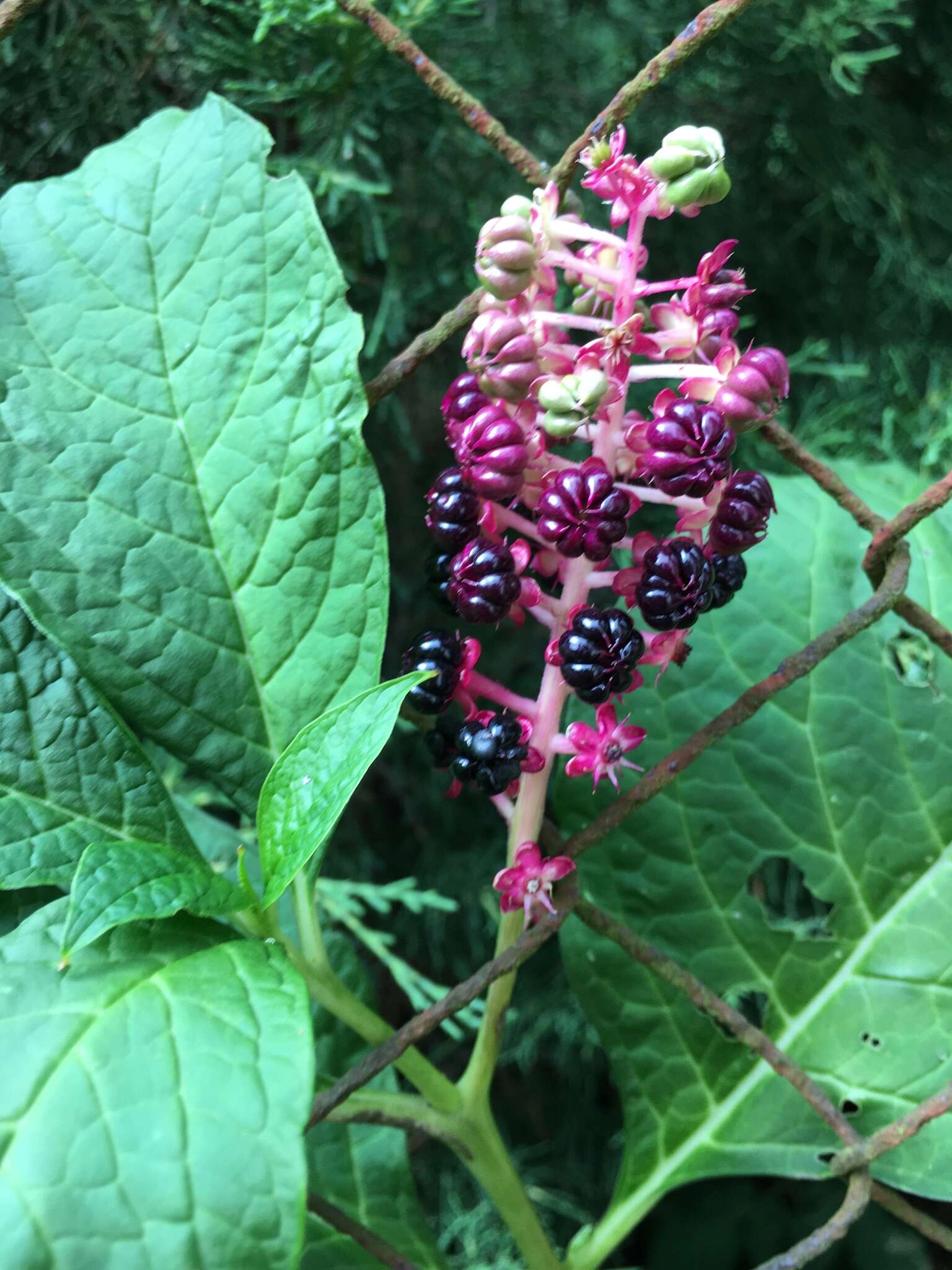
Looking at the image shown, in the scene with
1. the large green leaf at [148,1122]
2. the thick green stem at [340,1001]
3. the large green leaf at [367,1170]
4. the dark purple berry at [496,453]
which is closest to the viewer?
the large green leaf at [148,1122]

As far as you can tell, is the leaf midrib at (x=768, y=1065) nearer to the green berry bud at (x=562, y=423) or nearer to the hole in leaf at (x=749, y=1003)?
the hole in leaf at (x=749, y=1003)

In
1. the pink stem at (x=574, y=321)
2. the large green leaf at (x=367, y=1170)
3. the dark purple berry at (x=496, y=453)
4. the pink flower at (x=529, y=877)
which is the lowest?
the large green leaf at (x=367, y=1170)

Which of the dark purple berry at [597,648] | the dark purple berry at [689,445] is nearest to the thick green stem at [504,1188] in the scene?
the dark purple berry at [597,648]

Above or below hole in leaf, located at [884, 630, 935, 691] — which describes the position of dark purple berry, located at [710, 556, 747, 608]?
above

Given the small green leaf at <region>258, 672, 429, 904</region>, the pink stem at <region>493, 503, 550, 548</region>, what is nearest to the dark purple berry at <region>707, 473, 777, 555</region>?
the pink stem at <region>493, 503, 550, 548</region>

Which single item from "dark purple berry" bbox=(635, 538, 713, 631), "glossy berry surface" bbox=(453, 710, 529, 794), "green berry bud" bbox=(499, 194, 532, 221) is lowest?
"glossy berry surface" bbox=(453, 710, 529, 794)

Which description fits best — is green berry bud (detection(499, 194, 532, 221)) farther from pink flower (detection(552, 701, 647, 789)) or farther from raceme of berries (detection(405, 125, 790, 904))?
pink flower (detection(552, 701, 647, 789))

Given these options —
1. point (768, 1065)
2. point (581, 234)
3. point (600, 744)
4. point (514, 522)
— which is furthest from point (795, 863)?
point (581, 234)
